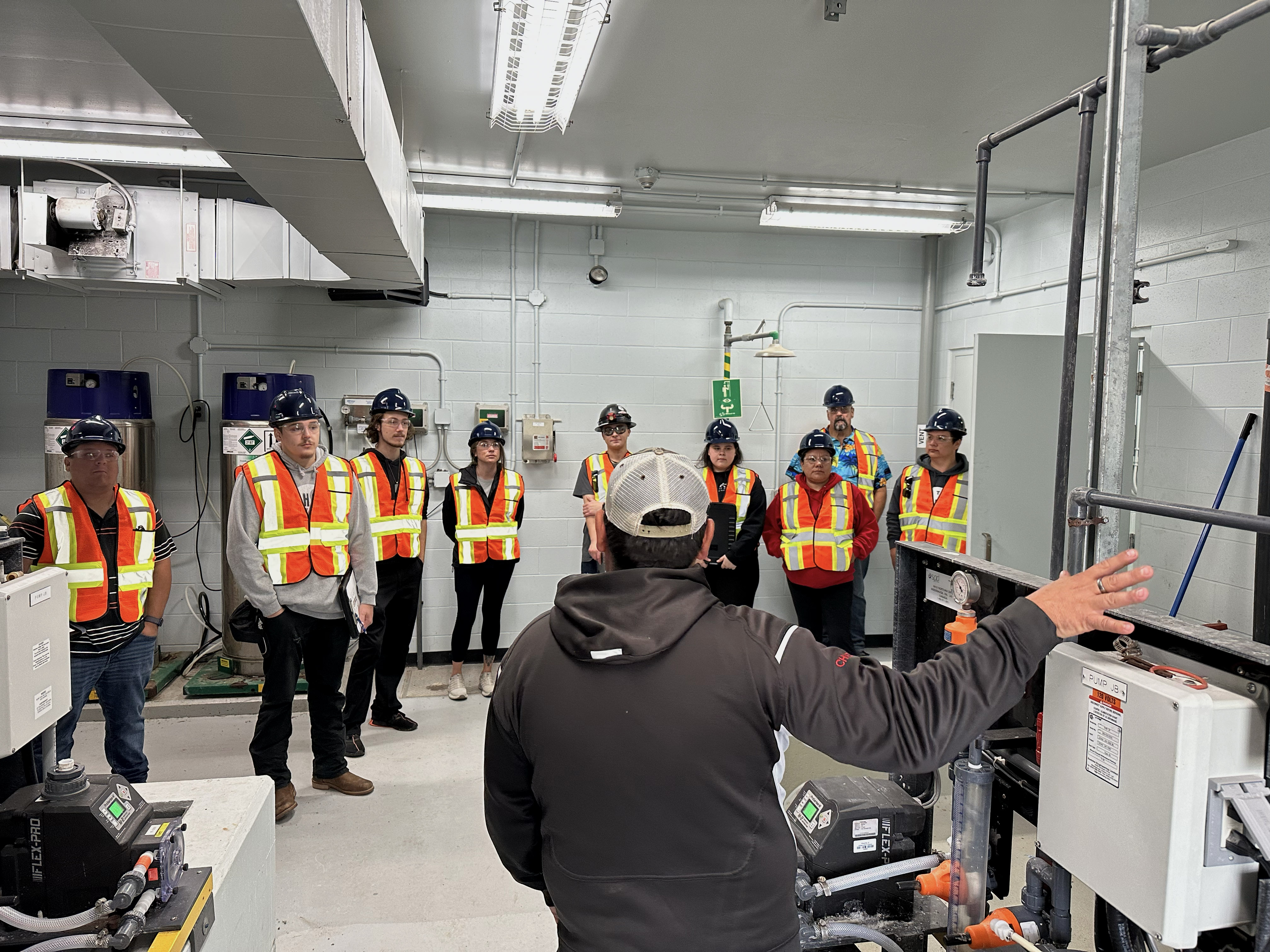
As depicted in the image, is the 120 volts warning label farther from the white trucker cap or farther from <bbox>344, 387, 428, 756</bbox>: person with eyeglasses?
<bbox>344, 387, 428, 756</bbox>: person with eyeglasses

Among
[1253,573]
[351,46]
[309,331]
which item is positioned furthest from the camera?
[309,331]

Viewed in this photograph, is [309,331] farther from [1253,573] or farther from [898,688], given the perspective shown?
[1253,573]

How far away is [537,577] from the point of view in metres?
5.41

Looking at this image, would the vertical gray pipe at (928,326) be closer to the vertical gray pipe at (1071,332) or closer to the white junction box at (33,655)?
the vertical gray pipe at (1071,332)

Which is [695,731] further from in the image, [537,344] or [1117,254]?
[537,344]

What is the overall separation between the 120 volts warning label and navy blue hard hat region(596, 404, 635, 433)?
12.3 ft

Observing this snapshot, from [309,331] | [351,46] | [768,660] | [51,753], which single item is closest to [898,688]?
[768,660]

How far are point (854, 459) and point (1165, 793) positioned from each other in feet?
13.2

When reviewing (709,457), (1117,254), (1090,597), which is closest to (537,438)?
(709,457)

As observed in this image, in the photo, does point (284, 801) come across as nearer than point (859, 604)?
Yes

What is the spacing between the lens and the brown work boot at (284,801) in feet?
10.6

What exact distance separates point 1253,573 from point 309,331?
513 centimetres

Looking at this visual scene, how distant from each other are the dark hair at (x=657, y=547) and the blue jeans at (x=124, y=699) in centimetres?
253

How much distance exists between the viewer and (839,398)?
519 centimetres
